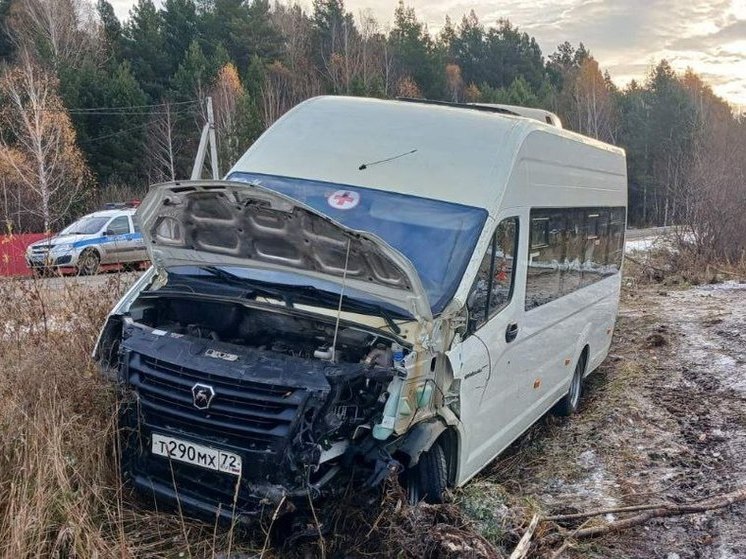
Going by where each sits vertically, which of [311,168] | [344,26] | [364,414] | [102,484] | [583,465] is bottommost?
[583,465]

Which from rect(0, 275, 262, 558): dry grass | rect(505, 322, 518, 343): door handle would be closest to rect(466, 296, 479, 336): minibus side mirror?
rect(505, 322, 518, 343): door handle

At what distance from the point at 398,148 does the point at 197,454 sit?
2.62 m

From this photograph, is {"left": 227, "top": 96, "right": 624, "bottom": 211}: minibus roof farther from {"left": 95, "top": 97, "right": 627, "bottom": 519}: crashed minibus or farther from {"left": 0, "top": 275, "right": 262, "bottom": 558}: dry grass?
{"left": 0, "top": 275, "right": 262, "bottom": 558}: dry grass

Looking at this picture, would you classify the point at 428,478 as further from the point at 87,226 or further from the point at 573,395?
the point at 87,226

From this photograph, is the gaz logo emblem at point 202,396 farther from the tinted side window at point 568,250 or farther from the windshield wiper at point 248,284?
the tinted side window at point 568,250

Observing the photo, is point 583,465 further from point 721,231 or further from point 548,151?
point 721,231

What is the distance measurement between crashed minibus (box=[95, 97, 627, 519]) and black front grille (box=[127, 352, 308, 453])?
1 centimetres

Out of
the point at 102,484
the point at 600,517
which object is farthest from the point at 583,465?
the point at 102,484

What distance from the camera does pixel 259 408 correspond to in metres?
3.50

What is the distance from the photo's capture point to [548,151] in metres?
5.68

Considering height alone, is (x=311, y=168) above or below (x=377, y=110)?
below

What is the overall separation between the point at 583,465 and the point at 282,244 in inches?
128

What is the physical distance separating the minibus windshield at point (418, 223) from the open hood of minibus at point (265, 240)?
40 centimetres

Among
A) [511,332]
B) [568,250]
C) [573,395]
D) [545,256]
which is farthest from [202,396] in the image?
[573,395]
